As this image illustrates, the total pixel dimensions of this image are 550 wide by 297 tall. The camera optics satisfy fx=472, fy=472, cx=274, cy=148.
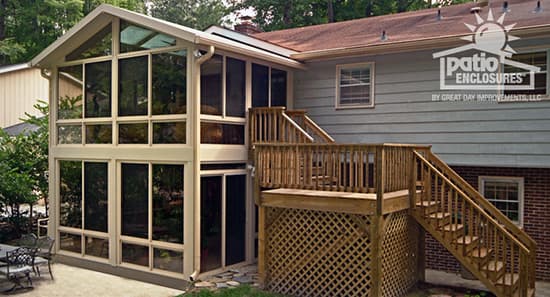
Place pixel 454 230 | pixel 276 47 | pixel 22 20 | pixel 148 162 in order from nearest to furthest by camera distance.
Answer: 1. pixel 454 230
2. pixel 148 162
3. pixel 276 47
4. pixel 22 20

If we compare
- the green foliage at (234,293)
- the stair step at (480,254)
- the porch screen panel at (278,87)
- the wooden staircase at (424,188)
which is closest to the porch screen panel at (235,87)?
the porch screen panel at (278,87)

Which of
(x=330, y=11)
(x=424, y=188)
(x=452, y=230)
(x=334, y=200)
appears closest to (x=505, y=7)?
(x=424, y=188)

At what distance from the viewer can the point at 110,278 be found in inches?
355

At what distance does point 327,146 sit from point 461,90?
10.7 feet

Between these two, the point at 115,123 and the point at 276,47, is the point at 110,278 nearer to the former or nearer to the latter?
the point at 115,123

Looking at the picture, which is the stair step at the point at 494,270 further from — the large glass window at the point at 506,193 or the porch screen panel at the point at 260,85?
the porch screen panel at the point at 260,85

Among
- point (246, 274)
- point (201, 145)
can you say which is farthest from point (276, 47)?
point (246, 274)

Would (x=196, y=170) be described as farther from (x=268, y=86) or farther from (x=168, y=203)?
(x=268, y=86)

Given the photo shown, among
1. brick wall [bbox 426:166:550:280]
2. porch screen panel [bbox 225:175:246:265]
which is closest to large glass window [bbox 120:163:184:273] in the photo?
porch screen panel [bbox 225:175:246:265]

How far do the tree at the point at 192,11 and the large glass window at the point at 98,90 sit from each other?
26.1 metres

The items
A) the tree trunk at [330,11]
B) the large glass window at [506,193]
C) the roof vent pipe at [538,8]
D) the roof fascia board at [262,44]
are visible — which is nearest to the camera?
the large glass window at [506,193]

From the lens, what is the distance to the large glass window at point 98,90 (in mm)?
9625

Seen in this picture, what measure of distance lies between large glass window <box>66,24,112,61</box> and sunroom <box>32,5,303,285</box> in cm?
2

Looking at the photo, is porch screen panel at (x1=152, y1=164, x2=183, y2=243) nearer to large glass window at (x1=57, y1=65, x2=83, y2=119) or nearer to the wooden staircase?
the wooden staircase
